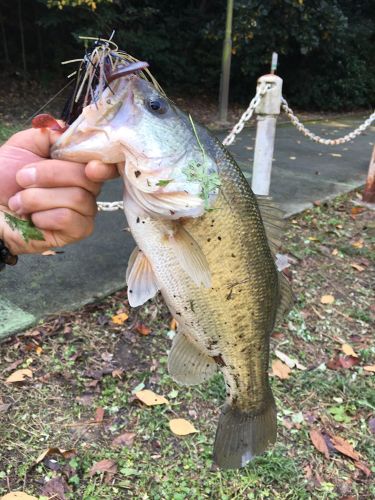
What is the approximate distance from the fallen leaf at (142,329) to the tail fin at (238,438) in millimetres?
1515

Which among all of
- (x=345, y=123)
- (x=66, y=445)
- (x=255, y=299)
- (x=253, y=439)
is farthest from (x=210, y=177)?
(x=345, y=123)

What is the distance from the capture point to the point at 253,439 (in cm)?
173

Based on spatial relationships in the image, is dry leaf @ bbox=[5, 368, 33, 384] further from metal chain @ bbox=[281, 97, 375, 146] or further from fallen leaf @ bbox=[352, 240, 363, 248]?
fallen leaf @ bbox=[352, 240, 363, 248]

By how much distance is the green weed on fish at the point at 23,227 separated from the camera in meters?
1.49

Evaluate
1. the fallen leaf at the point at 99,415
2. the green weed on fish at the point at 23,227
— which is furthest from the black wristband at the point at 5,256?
the fallen leaf at the point at 99,415

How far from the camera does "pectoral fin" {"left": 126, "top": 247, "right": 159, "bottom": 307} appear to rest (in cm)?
148

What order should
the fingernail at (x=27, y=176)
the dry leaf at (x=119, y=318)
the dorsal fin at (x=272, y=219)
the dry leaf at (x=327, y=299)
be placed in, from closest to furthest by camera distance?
1. the fingernail at (x=27, y=176)
2. the dorsal fin at (x=272, y=219)
3. the dry leaf at (x=119, y=318)
4. the dry leaf at (x=327, y=299)

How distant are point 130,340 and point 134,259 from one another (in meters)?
1.74

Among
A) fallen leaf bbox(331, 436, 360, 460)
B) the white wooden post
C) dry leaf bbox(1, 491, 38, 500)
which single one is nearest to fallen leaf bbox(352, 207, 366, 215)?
the white wooden post

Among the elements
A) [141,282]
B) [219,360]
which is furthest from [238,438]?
[141,282]

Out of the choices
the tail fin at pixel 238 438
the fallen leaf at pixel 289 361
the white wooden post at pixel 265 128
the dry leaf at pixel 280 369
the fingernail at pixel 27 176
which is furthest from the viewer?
the white wooden post at pixel 265 128

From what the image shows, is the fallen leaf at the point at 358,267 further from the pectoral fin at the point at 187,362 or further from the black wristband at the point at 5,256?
the black wristband at the point at 5,256

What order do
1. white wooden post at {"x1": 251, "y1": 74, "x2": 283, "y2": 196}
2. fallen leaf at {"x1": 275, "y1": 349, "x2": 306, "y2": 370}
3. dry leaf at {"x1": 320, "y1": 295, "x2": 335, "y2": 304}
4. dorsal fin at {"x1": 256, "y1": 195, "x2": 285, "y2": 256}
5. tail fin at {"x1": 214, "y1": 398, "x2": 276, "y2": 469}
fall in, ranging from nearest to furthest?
dorsal fin at {"x1": 256, "y1": 195, "x2": 285, "y2": 256}
tail fin at {"x1": 214, "y1": 398, "x2": 276, "y2": 469}
fallen leaf at {"x1": 275, "y1": 349, "x2": 306, "y2": 370}
dry leaf at {"x1": 320, "y1": 295, "x2": 335, "y2": 304}
white wooden post at {"x1": 251, "y1": 74, "x2": 283, "y2": 196}

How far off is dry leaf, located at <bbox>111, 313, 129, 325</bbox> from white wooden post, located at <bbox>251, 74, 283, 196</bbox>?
1.84 metres
